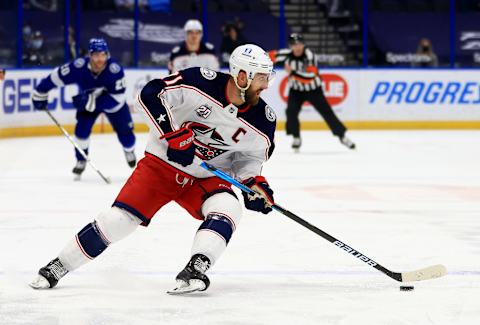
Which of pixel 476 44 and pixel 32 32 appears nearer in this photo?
pixel 32 32

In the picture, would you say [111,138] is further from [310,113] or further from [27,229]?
[27,229]

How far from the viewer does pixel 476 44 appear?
15.2 meters

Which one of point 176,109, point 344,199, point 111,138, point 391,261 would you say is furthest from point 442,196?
point 111,138

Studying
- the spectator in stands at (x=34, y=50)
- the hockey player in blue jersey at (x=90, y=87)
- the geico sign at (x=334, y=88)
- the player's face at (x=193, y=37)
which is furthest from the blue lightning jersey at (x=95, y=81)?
the geico sign at (x=334, y=88)

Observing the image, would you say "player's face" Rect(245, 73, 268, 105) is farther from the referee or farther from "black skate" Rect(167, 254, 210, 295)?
the referee

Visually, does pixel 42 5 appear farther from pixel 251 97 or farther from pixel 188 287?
pixel 188 287

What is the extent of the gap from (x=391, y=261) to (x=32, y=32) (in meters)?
9.47

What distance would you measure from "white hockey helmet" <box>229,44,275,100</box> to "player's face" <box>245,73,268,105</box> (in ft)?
0.05

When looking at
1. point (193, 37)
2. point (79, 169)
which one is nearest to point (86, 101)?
point (79, 169)

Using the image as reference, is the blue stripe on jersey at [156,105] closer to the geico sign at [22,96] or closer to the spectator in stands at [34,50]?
the geico sign at [22,96]

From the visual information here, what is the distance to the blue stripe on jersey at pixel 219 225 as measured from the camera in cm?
416

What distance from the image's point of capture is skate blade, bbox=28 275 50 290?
4266 mm

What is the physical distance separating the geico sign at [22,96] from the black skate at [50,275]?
8204 mm

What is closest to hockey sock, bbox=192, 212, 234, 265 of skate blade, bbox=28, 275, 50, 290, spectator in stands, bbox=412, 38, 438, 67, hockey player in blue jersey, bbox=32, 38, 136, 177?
skate blade, bbox=28, 275, 50, 290
